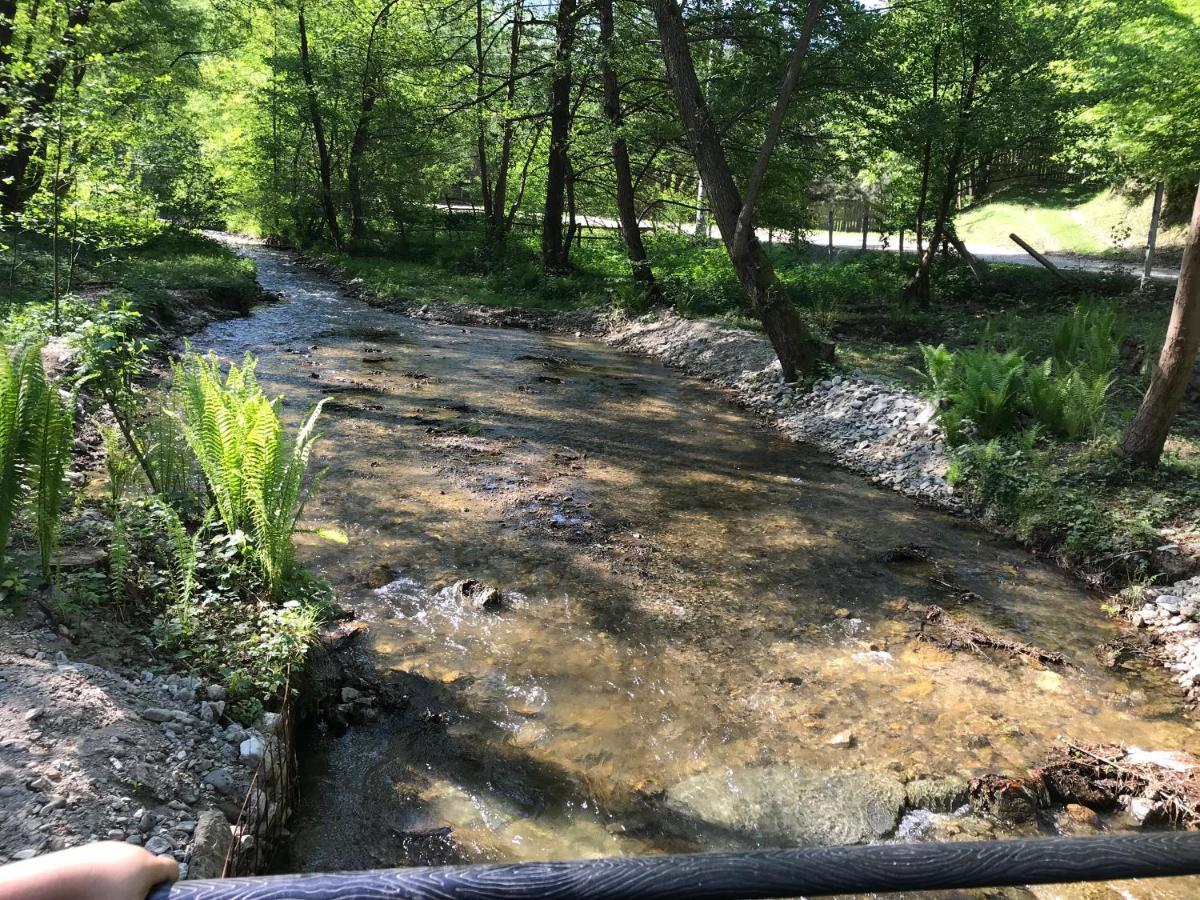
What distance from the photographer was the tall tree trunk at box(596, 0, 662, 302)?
49.6 feet

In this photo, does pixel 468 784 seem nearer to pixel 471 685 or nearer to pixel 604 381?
pixel 471 685

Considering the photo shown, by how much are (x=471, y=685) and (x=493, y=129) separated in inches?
731

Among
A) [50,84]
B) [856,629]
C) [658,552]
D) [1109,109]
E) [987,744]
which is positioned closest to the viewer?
[987,744]

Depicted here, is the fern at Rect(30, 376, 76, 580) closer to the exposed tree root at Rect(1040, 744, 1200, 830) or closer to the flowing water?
the flowing water

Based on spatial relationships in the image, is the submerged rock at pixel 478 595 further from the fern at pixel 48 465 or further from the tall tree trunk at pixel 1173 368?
the tall tree trunk at pixel 1173 368

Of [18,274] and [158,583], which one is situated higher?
[18,274]

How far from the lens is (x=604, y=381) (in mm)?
12891

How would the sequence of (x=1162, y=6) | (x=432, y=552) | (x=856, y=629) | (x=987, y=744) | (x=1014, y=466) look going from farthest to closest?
(x=1162, y=6)
(x=1014, y=466)
(x=432, y=552)
(x=856, y=629)
(x=987, y=744)

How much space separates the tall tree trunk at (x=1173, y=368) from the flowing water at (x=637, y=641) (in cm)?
167

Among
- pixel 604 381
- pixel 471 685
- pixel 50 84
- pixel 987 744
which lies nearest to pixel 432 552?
pixel 471 685

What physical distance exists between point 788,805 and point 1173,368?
5.65 meters

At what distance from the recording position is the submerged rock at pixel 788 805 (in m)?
3.62

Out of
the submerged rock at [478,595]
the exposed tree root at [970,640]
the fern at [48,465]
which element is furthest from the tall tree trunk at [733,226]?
the fern at [48,465]

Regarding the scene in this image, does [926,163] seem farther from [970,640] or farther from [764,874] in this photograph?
[764,874]
